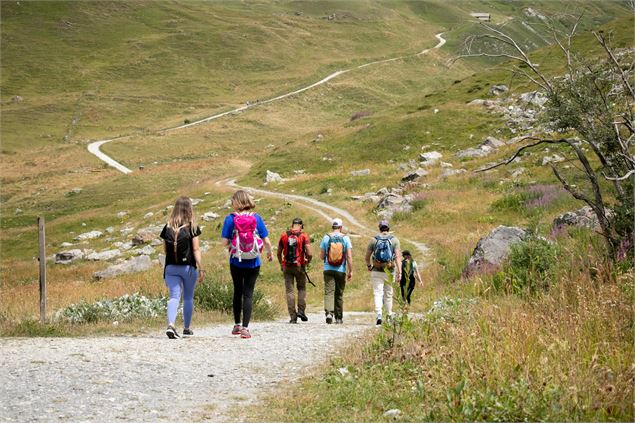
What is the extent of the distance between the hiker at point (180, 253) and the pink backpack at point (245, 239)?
62 centimetres

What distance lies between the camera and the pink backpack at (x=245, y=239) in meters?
11.5

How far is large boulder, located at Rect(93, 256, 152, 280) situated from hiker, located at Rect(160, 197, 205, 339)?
1942cm

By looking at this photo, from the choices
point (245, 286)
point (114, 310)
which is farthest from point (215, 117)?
point (245, 286)

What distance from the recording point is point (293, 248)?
14703 millimetres

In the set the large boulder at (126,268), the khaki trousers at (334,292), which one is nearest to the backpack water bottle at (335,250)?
the khaki trousers at (334,292)

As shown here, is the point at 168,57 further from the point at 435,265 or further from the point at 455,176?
the point at 435,265

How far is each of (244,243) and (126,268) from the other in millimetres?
20779

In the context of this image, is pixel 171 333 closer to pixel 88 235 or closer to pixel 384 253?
pixel 384 253

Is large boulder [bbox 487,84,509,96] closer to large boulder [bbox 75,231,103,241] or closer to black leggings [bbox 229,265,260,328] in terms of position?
large boulder [bbox 75,231,103,241]

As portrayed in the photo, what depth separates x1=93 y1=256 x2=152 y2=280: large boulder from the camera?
30.2 meters

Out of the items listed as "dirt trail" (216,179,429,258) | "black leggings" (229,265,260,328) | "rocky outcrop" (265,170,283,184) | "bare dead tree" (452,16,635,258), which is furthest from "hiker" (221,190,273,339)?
"rocky outcrop" (265,170,283,184)

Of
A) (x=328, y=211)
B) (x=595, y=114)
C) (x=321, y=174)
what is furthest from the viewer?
(x=321, y=174)

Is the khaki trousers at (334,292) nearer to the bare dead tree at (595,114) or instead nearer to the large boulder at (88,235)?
the bare dead tree at (595,114)

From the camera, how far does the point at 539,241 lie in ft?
47.2
